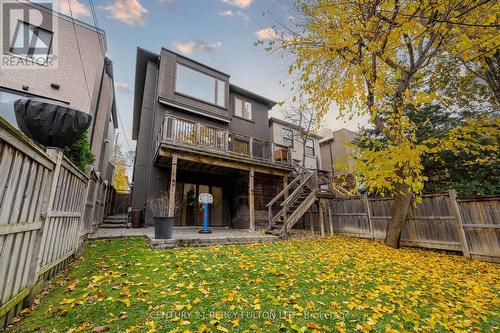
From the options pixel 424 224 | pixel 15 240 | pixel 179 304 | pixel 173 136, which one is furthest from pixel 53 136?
pixel 424 224

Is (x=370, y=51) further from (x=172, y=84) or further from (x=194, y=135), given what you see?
(x=172, y=84)

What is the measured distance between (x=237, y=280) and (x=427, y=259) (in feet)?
18.5

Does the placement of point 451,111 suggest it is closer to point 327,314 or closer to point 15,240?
point 327,314

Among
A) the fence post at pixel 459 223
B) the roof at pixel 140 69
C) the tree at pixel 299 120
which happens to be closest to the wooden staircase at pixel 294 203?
the fence post at pixel 459 223

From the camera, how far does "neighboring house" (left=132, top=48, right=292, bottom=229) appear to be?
9570 millimetres

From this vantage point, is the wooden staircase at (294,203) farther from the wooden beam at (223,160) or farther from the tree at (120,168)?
the tree at (120,168)

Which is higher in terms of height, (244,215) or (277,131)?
(277,131)

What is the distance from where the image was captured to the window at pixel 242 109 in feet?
46.4

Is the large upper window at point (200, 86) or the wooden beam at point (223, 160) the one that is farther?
the large upper window at point (200, 86)

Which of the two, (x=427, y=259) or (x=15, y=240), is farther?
(x=427, y=259)

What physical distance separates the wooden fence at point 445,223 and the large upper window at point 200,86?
9668mm

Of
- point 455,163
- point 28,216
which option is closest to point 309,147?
point 455,163

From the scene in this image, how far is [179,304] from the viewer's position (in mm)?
2719

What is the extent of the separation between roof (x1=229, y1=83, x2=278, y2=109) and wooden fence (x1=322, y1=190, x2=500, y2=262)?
9340 mm
